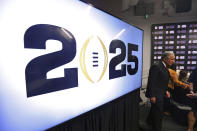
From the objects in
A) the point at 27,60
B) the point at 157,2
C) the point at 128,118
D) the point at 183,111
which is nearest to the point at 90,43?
the point at 27,60

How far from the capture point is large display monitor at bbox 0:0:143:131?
2.10ft

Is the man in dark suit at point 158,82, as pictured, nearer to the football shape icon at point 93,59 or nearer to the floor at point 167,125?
the floor at point 167,125

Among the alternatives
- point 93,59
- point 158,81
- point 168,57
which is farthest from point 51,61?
point 168,57

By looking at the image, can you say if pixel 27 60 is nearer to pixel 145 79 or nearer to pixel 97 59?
pixel 97 59

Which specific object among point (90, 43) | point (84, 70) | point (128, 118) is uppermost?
point (90, 43)

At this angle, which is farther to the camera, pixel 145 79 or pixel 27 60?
pixel 145 79

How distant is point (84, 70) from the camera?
106 cm

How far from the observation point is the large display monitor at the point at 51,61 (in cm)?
64

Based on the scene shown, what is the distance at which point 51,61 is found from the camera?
2.69 feet

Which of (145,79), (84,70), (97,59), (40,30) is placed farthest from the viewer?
(145,79)

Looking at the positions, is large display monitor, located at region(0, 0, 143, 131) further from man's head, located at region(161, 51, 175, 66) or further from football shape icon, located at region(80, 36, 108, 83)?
man's head, located at region(161, 51, 175, 66)

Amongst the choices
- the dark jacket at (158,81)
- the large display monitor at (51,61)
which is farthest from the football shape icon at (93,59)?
the dark jacket at (158,81)

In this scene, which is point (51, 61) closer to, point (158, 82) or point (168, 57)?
point (158, 82)

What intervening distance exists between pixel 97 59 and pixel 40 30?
0.59 meters
